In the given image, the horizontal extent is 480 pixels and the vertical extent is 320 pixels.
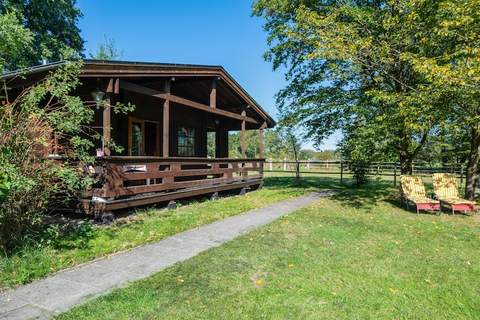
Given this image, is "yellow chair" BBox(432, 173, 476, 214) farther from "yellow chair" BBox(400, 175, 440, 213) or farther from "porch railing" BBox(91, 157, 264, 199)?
"porch railing" BBox(91, 157, 264, 199)

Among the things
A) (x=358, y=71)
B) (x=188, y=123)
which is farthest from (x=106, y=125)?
(x=358, y=71)

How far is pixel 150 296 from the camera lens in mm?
3389

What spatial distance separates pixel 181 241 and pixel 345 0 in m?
11.3

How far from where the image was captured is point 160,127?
11781 millimetres

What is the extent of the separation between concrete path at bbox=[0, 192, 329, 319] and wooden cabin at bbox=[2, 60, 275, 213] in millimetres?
2044

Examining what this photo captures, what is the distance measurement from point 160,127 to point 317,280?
9.11 metres

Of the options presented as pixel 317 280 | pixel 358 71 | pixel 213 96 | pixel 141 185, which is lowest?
pixel 317 280

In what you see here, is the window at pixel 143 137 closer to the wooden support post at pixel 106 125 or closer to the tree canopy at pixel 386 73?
the wooden support post at pixel 106 125

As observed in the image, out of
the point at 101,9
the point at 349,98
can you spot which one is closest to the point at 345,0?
the point at 349,98

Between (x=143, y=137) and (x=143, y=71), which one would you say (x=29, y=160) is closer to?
(x=143, y=71)

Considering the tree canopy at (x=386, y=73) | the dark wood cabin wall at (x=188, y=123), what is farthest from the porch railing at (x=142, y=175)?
the tree canopy at (x=386, y=73)

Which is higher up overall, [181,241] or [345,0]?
[345,0]

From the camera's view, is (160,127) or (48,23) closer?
(160,127)

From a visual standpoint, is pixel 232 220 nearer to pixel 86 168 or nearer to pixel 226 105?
pixel 86 168
